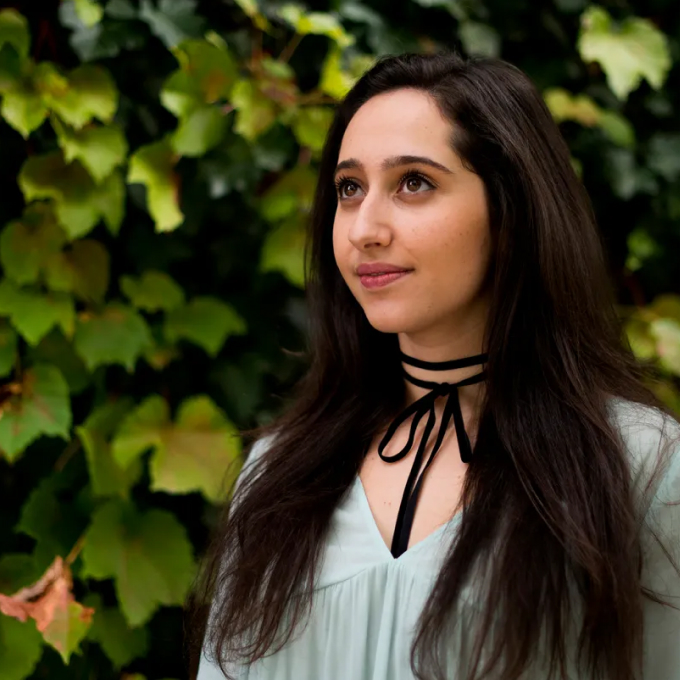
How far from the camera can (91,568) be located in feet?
4.87

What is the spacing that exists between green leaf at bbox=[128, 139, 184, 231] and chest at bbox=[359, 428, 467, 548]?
582 mm

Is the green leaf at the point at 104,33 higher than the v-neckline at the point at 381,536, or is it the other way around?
the green leaf at the point at 104,33

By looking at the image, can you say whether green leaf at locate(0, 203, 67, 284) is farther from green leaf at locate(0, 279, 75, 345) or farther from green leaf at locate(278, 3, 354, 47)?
green leaf at locate(278, 3, 354, 47)

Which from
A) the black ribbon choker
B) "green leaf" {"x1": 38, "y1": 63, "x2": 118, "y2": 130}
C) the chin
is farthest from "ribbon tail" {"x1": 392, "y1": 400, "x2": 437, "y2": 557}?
"green leaf" {"x1": 38, "y1": 63, "x2": 118, "y2": 130}

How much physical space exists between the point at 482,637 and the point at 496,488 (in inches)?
6.6

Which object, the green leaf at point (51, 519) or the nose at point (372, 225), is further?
the green leaf at point (51, 519)

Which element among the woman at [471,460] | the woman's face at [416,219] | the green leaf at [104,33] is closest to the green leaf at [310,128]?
the green leaf at [104,33]

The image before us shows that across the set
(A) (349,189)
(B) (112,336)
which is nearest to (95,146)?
(B) (112,336)

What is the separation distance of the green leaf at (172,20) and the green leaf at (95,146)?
0.18 m

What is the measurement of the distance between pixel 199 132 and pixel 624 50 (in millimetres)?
829

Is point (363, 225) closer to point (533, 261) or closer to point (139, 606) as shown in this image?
point (533, 261)

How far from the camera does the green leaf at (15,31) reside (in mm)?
1446

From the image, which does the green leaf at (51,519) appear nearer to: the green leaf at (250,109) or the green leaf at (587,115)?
the green leaf at (250,109)

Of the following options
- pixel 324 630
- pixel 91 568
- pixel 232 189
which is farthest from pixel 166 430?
pixel 324 630
